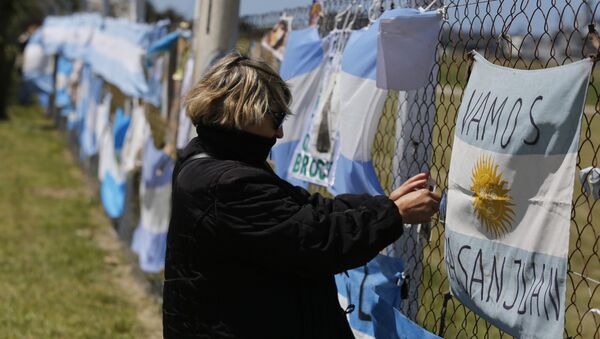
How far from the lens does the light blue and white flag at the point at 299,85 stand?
4.19 m

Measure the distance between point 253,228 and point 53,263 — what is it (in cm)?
577

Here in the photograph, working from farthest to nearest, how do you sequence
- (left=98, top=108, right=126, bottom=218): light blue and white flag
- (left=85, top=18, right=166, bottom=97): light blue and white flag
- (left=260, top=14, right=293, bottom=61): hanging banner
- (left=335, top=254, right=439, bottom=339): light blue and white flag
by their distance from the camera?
(left=98, top=108, right=126, bottom=218): light blue and white flag < (left=85, top=18, right=166, bottom=97): light blue and white flag < (left=260, top=14, right=293, bottom=61): hanging banner < (left=335, top=254, right=439, bottom=339): light blue and white flag

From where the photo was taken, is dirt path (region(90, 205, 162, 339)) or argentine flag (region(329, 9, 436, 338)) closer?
argentine flag (region(329, 9, 436, 338))

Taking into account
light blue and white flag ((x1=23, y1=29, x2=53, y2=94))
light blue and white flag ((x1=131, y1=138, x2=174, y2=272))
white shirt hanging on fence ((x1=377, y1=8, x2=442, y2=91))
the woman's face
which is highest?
white shirt hanging on fence ((x1=377, y1=8, x2=442, y2=91))

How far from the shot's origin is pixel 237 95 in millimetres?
2682

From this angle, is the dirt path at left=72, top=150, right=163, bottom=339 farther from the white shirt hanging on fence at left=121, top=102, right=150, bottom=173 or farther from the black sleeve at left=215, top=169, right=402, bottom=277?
the black sleeve at left=215, top=169, right=402, bottom=277

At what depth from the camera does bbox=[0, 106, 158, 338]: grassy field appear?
6.30 meters

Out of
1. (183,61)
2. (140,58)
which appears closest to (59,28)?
(140,58)

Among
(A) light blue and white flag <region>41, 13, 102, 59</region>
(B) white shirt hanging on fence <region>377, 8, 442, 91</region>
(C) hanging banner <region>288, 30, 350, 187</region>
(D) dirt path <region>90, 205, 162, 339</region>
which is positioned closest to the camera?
(B) white shirt hanging on fence <region>377, 8, 442, 91</region>

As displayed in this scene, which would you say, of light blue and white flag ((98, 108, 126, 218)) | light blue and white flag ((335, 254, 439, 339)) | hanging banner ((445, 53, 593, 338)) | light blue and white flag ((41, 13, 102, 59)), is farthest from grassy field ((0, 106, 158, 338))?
hanging banner ((445, 53, 593, 338))

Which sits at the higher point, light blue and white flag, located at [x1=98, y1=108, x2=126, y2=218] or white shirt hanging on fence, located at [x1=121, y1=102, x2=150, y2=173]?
white shirt hanging on fence, located at [x1=121, y1=102, x2=150, y2=173]

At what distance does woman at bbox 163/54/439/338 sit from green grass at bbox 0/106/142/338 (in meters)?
3.60

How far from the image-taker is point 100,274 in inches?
306

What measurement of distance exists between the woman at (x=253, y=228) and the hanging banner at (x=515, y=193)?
18 cm
